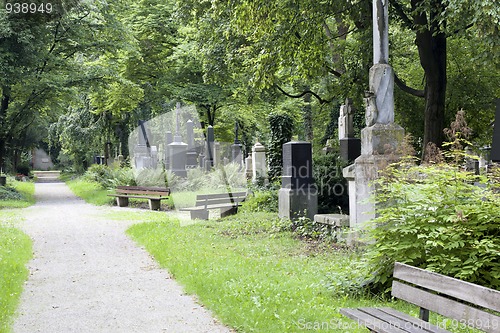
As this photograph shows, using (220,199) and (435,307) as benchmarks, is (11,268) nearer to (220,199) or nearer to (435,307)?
(435,307)

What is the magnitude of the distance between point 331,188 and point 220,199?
351 cm

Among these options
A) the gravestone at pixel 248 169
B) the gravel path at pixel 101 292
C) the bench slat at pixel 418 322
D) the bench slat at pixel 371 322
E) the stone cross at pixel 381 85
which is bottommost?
the gravel path at pixel 101 292

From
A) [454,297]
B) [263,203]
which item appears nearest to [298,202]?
[263,203]

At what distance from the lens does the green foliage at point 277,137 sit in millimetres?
19672

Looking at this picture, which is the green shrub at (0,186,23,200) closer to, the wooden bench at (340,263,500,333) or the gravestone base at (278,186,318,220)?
the gravestone base at (278,186,318,220)

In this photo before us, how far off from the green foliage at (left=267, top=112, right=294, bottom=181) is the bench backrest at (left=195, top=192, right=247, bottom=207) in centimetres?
227

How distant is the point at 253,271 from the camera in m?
7.91

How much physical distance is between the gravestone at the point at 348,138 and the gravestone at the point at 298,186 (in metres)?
2.68

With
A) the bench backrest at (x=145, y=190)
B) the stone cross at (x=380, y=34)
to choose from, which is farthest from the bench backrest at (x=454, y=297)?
the bench backrest at (x=145, y=190)

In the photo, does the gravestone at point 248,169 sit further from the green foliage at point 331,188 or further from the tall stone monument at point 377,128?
the tall stone monument at point 377,128

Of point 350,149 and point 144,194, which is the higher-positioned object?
point 350,149

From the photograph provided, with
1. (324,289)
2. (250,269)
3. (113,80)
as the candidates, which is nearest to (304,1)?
(250,269)

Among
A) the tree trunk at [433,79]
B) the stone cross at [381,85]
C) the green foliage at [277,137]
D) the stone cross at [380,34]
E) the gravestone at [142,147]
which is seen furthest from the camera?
the gravestone at [142,147]

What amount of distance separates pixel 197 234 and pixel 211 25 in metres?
8.18
